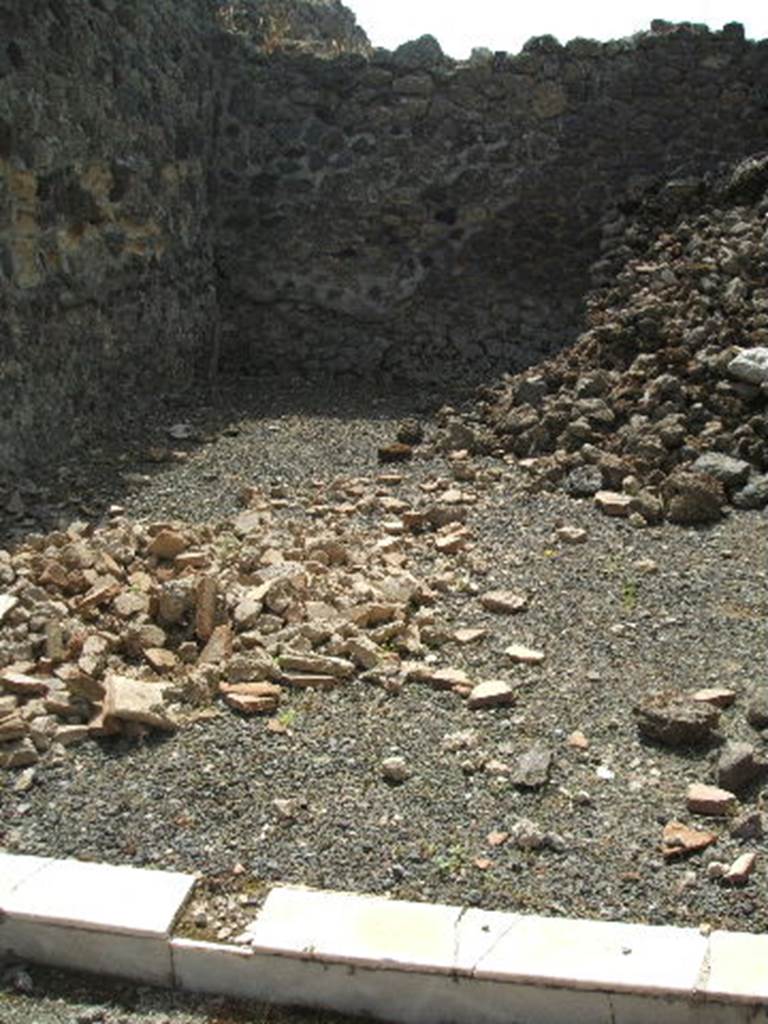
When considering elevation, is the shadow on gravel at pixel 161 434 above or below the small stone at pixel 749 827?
above

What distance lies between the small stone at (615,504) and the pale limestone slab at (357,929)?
3109 mm

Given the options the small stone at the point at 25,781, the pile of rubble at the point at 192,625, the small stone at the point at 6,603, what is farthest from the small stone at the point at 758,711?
the small stone at the point at 6,603

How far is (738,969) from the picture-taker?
2838 millimetres

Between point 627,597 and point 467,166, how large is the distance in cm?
485

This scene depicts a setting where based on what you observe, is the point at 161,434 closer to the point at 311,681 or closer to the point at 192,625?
the point at 192,625

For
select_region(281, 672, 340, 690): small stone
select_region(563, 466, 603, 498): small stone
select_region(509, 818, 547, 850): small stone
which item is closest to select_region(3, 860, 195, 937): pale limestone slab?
select_region(509, 818, 547, 850): small stone

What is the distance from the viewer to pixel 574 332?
857 centimetres

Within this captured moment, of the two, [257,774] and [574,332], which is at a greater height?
[574,332]

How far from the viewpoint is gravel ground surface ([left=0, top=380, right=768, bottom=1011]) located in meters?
3.28

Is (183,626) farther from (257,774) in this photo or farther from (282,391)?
(282,391)

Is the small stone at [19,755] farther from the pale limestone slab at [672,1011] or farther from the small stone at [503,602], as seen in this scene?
the pale limestone slab at [672,1011]

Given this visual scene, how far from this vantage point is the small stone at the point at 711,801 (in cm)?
347

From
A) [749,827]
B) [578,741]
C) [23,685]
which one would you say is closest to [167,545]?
[23,685]

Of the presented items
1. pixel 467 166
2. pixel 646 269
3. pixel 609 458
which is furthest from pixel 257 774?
pixel 467 166
